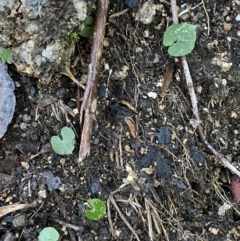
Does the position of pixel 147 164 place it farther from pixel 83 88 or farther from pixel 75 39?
pixel 75 39

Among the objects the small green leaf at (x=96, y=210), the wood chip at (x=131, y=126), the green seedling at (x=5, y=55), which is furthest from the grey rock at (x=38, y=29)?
the small green leaf at (x=96, y=210)

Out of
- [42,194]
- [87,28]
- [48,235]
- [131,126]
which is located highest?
[87,28]

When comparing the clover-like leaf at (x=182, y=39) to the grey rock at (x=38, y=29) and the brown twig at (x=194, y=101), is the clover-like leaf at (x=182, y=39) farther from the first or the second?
the grey rock at (x=38, y=29)

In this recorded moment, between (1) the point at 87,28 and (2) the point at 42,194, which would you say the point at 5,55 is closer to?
(1) the point at 87,28

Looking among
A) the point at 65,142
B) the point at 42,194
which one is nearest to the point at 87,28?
the point at 65,142

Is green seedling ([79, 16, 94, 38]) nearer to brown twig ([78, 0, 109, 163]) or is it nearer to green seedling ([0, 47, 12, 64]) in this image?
brown twig ([78, 0, 109, 163])

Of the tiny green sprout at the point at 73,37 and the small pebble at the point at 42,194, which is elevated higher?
the tiny green sprout at the point at 73,37
